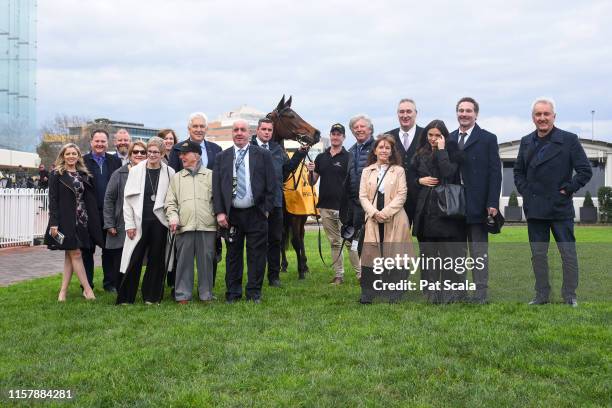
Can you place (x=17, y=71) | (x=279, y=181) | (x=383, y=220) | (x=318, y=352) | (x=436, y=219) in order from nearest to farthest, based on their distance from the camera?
(x=318, y=352)
(x=436, y=219)
(x=383, y=220)
(x=279, y=181)
(x=17, y=71)

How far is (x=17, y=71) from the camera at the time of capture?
45.0 m

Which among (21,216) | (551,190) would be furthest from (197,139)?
(21,216)

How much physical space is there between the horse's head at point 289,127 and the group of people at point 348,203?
1.38 metres

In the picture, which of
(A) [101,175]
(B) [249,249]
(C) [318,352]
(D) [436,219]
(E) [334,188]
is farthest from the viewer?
(E) [334,188]

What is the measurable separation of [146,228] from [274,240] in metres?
2.06

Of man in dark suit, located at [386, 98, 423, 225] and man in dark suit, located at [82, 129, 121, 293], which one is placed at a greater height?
man in dark suit, located at [386, 98, 423, 225]

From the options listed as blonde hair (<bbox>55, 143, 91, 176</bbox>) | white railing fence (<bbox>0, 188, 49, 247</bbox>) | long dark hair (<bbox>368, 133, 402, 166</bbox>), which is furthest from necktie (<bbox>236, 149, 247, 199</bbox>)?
white railing fence (<bbox>0, 188, 49, 247</bbox>)

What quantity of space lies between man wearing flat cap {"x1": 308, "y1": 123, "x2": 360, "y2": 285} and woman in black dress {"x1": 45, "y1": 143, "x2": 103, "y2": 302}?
3.05m

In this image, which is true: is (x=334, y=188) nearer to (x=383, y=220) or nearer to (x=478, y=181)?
(x=383, y=220)

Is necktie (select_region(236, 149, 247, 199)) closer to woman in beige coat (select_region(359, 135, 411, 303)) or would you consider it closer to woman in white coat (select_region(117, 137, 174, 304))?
woman in white coat (select_region(117, 137, 174, 304))

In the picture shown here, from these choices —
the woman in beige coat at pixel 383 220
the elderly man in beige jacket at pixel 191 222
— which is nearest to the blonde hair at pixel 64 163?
the elderly man in beige jacket at pixel 191 222

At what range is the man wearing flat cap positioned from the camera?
8875mm

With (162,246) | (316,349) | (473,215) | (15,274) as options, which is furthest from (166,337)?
(15,274)

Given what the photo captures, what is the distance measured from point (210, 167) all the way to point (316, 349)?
3850 mm
